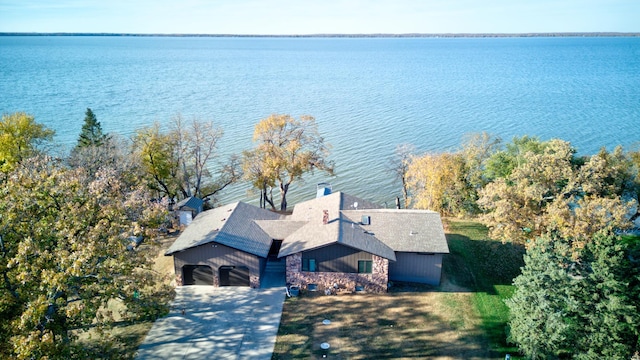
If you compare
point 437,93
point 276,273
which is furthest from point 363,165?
point 437,93

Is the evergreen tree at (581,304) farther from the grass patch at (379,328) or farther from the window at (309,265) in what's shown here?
the window at (309,265)

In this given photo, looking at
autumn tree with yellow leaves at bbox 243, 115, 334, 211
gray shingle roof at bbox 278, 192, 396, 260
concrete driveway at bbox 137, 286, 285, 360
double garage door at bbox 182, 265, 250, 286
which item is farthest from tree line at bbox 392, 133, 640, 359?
autumn tree with yellow leaves at bbox 243, 115, 334, 211

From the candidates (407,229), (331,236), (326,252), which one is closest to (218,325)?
(326,252)

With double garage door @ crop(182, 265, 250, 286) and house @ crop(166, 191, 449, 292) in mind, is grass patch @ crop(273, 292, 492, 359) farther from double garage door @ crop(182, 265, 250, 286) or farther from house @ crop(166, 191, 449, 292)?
double garage door @ crop(182, 265, 250, 286)

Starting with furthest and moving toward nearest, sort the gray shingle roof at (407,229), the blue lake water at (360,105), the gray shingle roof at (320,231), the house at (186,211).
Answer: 1. the blue lake water at (360,105)
2. the house at (186,211)
3. the gray shingle roof at (407,229)
4. the gray shingle roof at (320,231)

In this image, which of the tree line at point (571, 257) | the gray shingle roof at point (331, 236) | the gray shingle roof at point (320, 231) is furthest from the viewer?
the gray shingle roof at point (320, 231)

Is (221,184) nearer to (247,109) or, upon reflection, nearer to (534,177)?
(534,177)

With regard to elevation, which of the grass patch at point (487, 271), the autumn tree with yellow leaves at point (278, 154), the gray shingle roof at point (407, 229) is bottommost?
the grass patch at point (487, 271)

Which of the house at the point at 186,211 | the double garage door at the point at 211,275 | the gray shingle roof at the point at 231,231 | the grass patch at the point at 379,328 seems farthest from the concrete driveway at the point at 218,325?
the house at the point at 186,211
